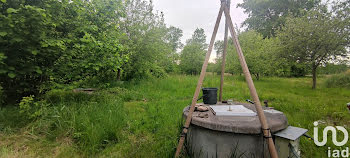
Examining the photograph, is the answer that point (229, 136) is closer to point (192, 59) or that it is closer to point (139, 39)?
point (139, 39)

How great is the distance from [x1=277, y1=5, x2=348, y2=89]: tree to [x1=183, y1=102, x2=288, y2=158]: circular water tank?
748 centimetres

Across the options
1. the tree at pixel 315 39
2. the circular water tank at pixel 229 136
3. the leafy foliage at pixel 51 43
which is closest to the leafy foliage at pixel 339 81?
the tree at pixel 315 39

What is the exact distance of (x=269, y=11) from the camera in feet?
66.2

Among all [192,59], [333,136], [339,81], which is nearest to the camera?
[333,136]

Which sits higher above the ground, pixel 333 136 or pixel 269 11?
pixel 269 11

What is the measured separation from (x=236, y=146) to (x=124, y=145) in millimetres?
1582

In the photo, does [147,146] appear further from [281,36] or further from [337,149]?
[281,36]

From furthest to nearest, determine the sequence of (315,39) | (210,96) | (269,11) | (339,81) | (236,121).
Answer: (269,11)
(339,81)
(315,39)
(210,96)
(236,121)

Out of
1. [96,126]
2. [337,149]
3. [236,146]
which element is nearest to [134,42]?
[96,126]

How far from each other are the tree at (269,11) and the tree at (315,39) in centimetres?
1077

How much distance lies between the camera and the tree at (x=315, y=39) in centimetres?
668

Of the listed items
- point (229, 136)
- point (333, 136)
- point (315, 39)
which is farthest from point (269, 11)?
point (229, 136)

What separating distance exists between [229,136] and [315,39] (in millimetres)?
8230

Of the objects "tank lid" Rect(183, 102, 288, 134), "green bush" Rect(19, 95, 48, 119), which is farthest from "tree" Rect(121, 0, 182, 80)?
"tank lid" Rect(183, 102, 288, 134)
